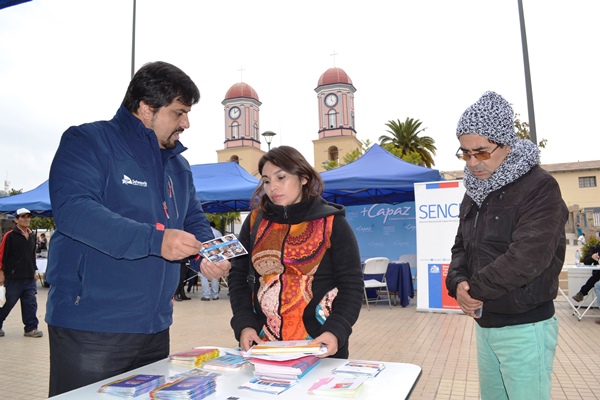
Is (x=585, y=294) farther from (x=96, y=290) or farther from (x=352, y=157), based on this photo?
(x=352, y=157)

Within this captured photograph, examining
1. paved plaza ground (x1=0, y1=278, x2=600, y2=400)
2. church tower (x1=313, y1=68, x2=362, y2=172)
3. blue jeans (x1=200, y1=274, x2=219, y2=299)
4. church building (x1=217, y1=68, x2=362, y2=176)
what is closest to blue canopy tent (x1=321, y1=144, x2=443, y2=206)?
paved plaza ground (x1=0, y1=278, x2=600, y2=400)

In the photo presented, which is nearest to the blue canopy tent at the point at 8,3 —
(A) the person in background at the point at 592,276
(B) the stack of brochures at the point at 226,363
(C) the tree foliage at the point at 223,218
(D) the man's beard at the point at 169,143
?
(D) the man's beard at the point at 169,143

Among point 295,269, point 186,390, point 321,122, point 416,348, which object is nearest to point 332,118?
point 321,122

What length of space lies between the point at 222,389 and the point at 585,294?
857 centimetres

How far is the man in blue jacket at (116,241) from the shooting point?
5.54 ft

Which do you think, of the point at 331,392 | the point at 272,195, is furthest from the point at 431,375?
the point at 331,392

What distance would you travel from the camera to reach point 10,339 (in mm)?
7152

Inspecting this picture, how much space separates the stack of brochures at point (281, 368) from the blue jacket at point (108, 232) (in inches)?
19.5

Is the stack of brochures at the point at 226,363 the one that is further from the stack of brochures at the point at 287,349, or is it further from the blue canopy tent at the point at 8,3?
the blue canopy tent at the point at 8,3

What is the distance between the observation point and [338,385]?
159 centimetres

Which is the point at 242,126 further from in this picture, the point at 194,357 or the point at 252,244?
the point at 194,357

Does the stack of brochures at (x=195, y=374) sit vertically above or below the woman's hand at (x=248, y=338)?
below

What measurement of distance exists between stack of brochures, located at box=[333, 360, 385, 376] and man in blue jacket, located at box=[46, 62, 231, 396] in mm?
640

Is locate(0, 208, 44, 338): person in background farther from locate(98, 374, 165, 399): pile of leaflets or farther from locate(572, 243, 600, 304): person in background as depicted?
locate(572, 243, 600, 304): person in background
